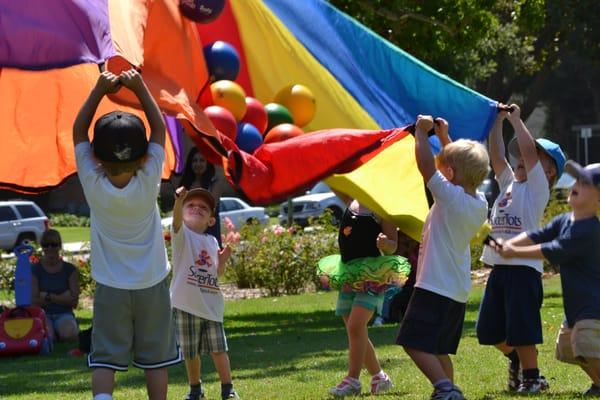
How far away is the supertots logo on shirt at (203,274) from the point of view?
7.17 m

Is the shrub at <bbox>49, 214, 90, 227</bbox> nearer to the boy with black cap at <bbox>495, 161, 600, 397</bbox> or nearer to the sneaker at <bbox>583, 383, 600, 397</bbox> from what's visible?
the sneaker at <bbox>583, 383, 600, 397</bbox>

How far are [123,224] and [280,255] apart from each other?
11.3 m

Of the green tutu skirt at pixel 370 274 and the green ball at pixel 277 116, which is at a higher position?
the green ball at pixel 277 116

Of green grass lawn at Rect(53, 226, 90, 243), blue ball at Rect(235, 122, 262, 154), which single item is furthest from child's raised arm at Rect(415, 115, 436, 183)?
green grass lawn at Rect(53, 226, 90, 243)

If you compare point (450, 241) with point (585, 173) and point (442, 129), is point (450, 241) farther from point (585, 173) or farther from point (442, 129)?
point (585, 173)

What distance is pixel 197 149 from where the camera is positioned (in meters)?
8.94

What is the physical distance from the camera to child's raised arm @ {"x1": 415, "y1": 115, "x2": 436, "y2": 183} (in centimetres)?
619

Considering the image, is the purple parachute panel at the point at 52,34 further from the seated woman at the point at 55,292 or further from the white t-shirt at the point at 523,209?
the seated woman at the point at 55,292

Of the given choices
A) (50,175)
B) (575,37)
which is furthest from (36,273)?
(575,37)

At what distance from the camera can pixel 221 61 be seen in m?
9.03

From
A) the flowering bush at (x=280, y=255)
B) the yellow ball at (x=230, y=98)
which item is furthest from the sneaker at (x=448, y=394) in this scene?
the flowering bush at (x=280, y=255)

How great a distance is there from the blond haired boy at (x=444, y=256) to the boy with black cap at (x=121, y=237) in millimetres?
1451

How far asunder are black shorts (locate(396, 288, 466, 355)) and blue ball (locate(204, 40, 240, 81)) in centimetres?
333

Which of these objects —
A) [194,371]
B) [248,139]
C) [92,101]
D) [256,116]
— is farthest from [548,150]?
[92,101]
